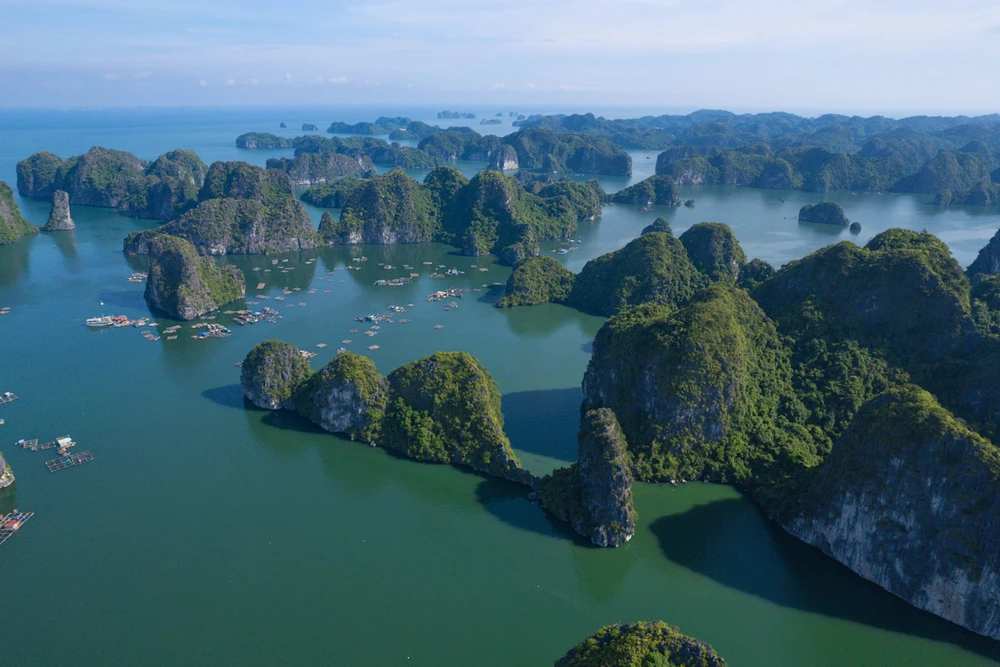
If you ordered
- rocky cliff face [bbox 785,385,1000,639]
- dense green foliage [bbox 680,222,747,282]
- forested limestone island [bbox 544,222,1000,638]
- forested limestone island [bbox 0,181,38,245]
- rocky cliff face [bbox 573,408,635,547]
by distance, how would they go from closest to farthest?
rocky cliff face [bbox 785,385,1000,639]
forested limestone island [bbox 544,222,1000,638]
rocky cliff face [bbox 573,408,635,547]
dense green foliage [bbox 680,222,747,282]
forested limestone island [bbox 0,181,38,245]

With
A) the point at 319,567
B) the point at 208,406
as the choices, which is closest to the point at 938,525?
the point at 319,567

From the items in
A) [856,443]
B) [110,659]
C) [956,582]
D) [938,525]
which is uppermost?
[856,443]

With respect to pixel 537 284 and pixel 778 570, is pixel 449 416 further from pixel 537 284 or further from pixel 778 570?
pixel 537 284

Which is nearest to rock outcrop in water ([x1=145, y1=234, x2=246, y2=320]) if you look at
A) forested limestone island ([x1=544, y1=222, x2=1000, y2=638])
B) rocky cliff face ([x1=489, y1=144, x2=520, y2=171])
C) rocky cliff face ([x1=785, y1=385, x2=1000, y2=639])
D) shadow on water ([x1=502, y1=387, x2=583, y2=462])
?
shadow on water ([x1=502, y1=387, x2=583, y2=462])

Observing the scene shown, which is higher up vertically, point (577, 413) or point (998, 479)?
point (998, 479)

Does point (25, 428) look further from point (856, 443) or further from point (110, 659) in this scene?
point (856, 443)

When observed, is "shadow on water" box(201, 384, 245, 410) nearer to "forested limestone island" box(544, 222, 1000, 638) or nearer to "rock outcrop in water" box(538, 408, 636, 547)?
"forested limestone island" box(544, 222, 1000, 638)
